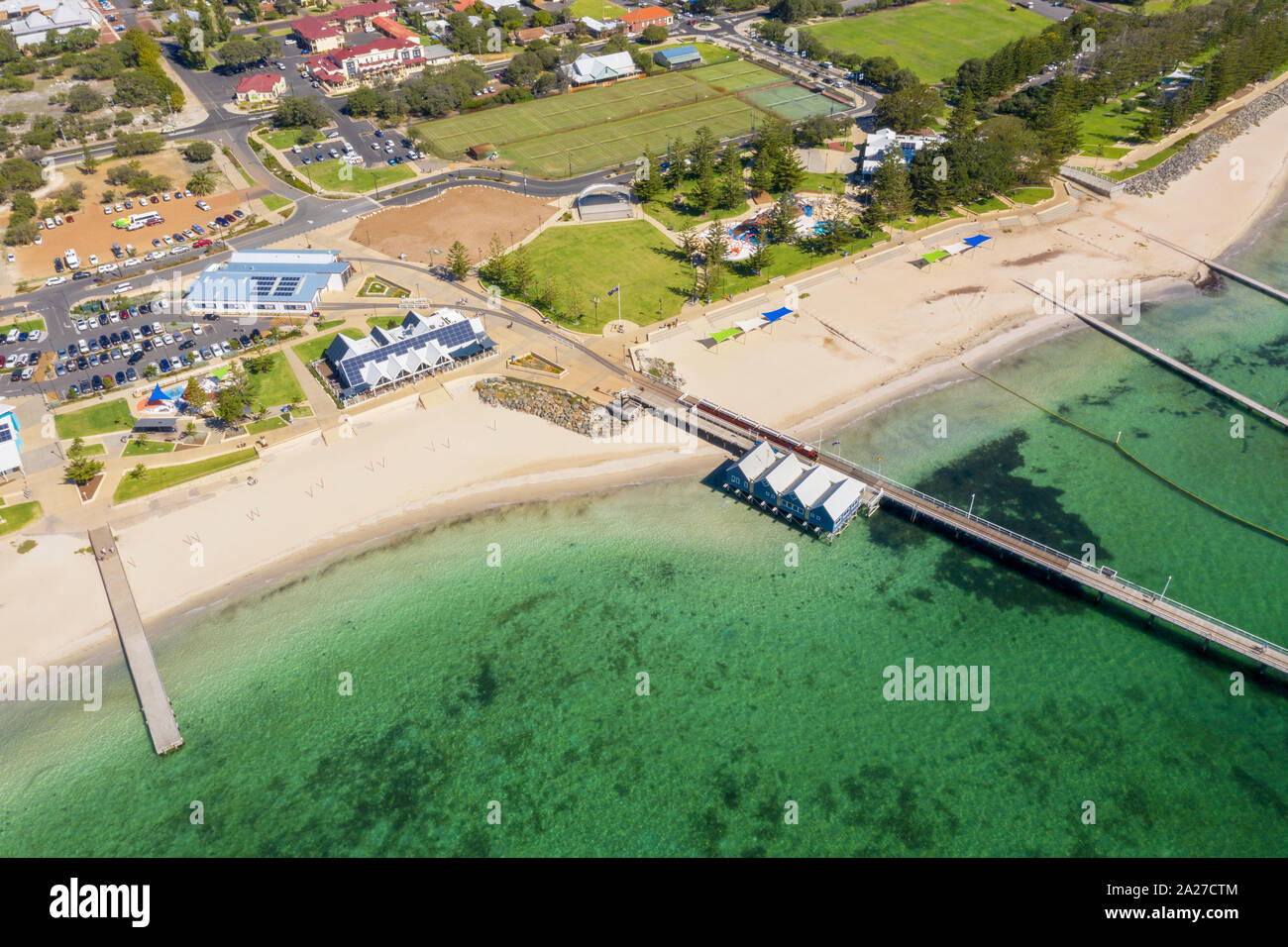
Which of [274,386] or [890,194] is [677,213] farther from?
[274,386]

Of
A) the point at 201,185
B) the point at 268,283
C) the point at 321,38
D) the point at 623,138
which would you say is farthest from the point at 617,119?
the point at 268,283

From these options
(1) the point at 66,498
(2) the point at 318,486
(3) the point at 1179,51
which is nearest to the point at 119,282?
(1) the point at 66,498

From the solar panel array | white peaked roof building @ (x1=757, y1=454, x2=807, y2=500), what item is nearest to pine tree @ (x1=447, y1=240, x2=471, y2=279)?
the solar panel array

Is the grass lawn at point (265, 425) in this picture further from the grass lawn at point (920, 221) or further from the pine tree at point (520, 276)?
the grass lawn at point (920, 221)

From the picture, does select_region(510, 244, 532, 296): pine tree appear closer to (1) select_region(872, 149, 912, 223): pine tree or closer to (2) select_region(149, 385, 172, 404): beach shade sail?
(2) select_region(149, 385, 172, 404): beach shade sail

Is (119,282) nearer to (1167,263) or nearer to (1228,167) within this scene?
(1167,263)

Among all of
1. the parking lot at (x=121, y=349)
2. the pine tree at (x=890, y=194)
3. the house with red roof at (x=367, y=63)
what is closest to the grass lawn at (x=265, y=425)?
the parking lot at (x=121, y=349)
